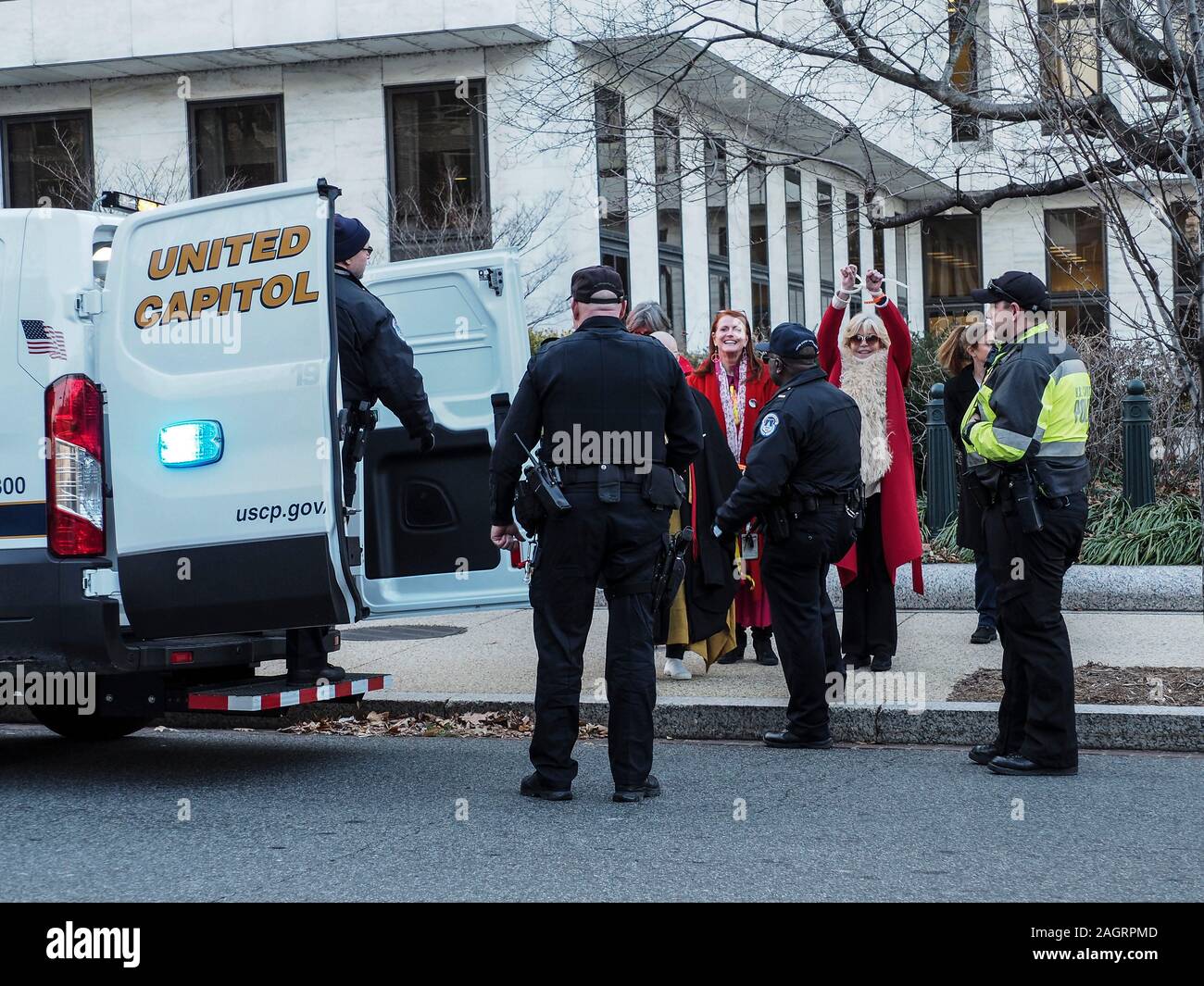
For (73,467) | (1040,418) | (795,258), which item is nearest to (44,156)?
(795,258)

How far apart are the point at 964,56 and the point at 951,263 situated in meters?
25.8

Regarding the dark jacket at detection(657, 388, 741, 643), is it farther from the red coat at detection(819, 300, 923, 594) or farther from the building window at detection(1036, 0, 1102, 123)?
the building window at detection(1036, 0, 1102, 123)

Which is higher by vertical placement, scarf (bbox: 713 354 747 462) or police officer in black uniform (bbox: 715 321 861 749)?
scarf (bbox: 713 354 747 462)

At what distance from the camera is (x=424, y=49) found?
2161cm

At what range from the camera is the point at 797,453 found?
21.6ft

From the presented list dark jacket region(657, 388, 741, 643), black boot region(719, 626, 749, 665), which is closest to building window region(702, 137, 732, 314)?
black boot region(719, 626, 749, 665)

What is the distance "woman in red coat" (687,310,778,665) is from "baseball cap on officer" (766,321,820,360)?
127 cm

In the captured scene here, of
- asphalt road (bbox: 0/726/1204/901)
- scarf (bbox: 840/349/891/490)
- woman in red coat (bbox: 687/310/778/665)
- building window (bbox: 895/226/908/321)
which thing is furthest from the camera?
building window (bbox: 895/226/908/321)

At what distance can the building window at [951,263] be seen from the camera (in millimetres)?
35688

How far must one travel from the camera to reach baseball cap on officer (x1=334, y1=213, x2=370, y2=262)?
6070 mm

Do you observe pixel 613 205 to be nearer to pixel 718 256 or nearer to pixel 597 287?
pixel 718 256

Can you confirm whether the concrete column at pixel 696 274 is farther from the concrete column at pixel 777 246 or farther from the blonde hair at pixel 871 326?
the blonde hair at pixel 871 326

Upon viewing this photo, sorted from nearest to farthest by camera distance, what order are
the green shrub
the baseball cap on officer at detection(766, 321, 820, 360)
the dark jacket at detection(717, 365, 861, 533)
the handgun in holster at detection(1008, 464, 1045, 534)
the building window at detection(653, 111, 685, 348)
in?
the handgun in holster at detection(1008, 464, 1045, 534) → the dark jacket at detection(717, 365, 861, 533) → the baseball cap on officer at detection(766, 321, 820, 360) → the green shrub → the building window at detection(653, 111, 685, 348)
